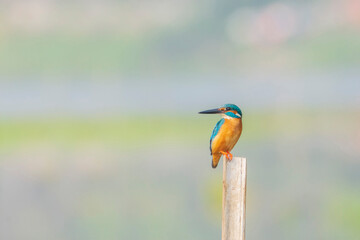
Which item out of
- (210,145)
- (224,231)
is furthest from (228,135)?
(224,231)

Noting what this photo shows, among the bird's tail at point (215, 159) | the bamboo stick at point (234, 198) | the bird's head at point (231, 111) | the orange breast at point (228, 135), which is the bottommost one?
the bamboo stick at point (234, 198)

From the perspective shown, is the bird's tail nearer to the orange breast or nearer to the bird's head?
the orange breast

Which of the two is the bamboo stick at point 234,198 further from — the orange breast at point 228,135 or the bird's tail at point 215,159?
the bird's tail at point 215,159

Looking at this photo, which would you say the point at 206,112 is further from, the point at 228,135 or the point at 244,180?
the point at 244,180

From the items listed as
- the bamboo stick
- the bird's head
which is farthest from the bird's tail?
the bamboo stick

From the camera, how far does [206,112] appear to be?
11.7 feet

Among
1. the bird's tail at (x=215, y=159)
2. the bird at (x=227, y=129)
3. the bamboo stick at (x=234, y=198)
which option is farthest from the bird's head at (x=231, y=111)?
the bamboo stick at (x=234, y=198)

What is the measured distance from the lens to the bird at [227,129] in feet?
11.7

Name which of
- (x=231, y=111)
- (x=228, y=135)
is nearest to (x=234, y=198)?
(x=228, y=135)

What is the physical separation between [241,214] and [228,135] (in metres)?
0.80

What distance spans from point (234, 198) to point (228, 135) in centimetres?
75

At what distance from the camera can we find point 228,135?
3562 mm

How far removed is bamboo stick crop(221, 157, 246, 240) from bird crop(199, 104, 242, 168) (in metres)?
0.59

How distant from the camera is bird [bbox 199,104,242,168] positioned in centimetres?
356
